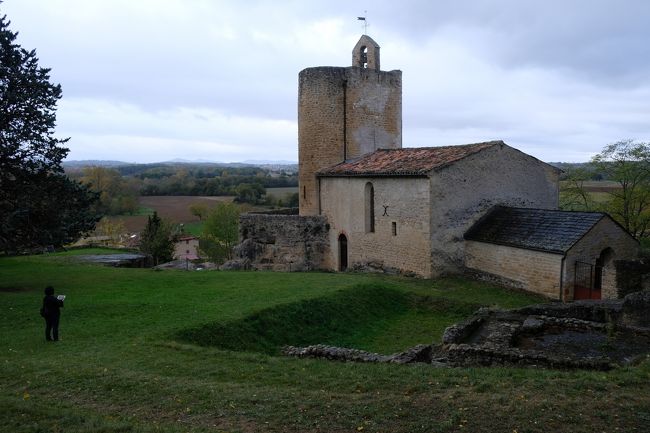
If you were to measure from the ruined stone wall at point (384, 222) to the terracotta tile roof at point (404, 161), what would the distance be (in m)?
0.39

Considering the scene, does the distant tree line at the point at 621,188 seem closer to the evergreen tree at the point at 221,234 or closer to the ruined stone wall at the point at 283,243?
the ruined stone wall at the point at 283,243

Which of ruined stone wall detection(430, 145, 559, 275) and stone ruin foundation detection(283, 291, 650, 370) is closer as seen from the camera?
stone ruin foundation detection(283, 291, 650, 370)

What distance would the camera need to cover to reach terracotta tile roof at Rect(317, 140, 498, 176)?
21.4 metres

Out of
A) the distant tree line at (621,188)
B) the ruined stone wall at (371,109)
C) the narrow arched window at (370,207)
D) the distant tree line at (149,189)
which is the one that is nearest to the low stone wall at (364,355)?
the narrow arched window at (370,207)

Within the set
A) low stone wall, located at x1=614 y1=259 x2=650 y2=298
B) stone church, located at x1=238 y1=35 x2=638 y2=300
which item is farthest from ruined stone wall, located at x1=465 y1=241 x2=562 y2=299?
low stone wall, located at x1=614 y1=259 x2=650 y2=298

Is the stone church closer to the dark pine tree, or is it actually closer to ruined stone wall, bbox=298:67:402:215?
ruined stone wall, bbox=298:67:402:215

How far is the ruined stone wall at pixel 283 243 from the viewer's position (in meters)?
27.0

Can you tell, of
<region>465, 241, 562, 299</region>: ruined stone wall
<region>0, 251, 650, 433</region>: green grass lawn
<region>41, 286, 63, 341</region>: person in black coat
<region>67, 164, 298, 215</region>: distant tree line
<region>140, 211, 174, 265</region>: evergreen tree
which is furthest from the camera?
<region>67, 164, 298, 215</region>: distant tree line

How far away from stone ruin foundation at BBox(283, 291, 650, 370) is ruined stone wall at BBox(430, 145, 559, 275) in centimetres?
691

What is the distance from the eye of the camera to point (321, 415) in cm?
738

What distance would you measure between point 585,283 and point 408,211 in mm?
7184

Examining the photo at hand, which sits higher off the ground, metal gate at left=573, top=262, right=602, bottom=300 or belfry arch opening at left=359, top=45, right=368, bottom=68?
belfry arch opening at left=359, top=45, right=368, bottom=68

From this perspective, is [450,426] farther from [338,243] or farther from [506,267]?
[338,243]

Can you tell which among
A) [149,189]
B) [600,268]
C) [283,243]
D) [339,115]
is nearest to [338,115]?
[339,115]
